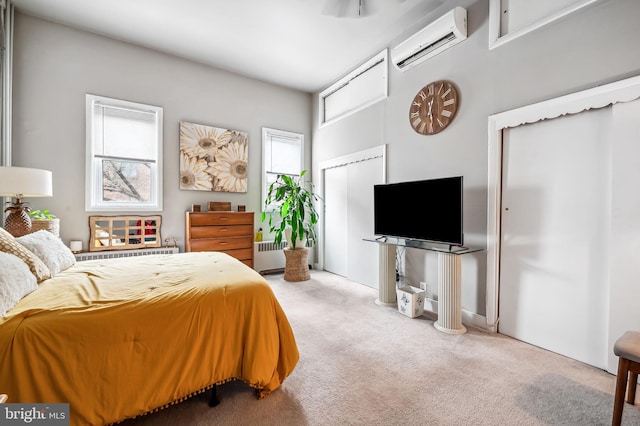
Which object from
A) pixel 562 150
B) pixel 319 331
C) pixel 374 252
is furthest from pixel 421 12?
pixel 319 331

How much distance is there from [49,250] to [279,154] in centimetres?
337

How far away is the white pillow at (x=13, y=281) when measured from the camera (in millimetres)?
1207

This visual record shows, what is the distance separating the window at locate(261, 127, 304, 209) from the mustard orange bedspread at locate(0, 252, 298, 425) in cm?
306

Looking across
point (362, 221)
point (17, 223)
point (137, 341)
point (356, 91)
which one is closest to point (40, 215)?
point (17, 223)

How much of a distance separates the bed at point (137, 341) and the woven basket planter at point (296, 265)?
2.39 metres

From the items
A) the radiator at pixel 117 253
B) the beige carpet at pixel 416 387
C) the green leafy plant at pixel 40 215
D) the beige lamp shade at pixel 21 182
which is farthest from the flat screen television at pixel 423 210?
the green leafy plant at pixel 40 215

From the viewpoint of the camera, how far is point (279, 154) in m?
4.79

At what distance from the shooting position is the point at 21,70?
301 cm

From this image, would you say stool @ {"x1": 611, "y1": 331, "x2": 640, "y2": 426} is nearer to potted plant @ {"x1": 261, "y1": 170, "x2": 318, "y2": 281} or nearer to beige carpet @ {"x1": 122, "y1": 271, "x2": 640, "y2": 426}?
beige carpet @ {"x1": 122, "y1": 271, "x2": 640, "y2": 426}

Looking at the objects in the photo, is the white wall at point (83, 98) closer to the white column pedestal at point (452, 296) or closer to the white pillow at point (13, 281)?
the white pillow at point (13, 281)

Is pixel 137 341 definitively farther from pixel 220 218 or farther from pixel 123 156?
pixel 123 156

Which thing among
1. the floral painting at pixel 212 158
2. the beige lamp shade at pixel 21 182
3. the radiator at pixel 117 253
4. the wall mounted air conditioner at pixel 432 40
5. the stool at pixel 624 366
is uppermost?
the wall mounted air conditioner at pixel 432 40

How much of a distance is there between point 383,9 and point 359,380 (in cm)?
343

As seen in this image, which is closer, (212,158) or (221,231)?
(221,231)
